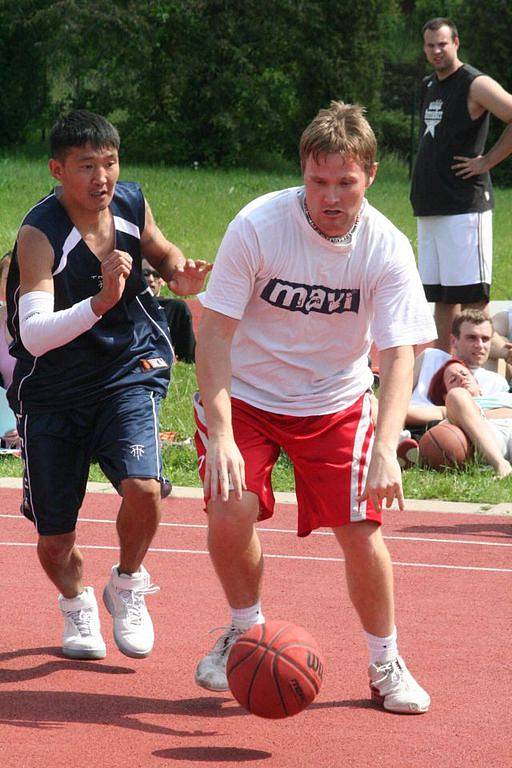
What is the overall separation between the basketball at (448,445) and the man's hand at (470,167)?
2.01 meters

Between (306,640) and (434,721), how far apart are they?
57 cm

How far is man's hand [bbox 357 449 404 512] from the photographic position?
4.32 meters

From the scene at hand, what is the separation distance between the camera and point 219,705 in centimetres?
479

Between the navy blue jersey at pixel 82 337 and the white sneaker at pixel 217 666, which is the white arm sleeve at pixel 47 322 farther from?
the white sneaker at pixel 217 666

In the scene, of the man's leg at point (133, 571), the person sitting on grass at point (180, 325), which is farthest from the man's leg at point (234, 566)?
the person sitting on grass at point (180, 325)

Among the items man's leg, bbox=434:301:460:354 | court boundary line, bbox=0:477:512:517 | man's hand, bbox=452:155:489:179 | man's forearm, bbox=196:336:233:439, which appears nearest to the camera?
man's forearm, bbox=196:336:233:439

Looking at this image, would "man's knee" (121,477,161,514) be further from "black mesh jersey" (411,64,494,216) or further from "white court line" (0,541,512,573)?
"black mesh jersey" (411,64,494,216)

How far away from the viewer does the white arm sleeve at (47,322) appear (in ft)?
15.7

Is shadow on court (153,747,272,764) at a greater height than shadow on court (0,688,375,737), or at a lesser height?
greater

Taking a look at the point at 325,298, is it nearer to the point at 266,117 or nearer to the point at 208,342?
the point at 208,342

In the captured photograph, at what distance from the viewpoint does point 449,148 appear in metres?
9.96

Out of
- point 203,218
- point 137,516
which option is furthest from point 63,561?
point 203,218

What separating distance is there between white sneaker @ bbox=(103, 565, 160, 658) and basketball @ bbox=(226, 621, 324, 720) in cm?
71

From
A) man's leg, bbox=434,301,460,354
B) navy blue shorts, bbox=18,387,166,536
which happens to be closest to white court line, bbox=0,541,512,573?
navy blue shorts, bbox=18,387,166,536
